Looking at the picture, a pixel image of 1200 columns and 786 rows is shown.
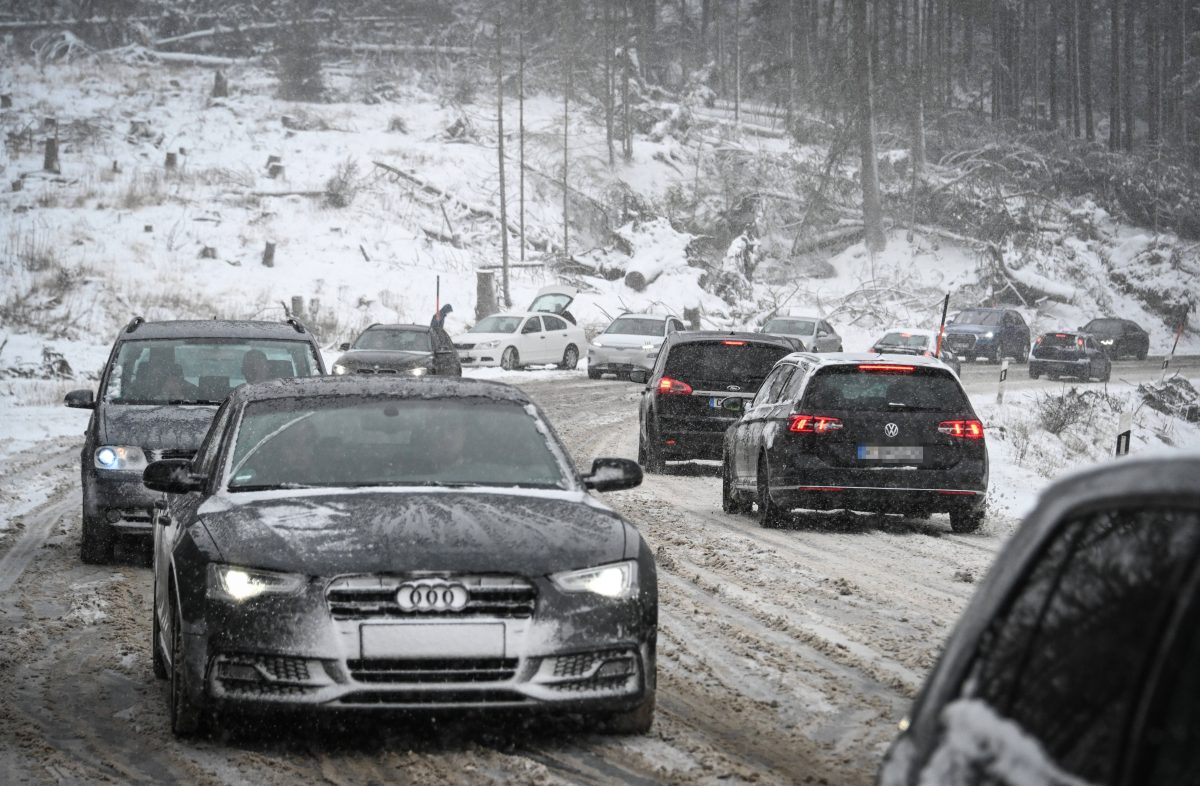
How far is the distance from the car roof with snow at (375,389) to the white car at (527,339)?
29.6m

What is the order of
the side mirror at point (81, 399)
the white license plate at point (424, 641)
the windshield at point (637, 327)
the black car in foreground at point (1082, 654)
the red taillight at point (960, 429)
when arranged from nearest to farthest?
the black car in foreground at point (1082, 654) < the white license plate at point (424, 641) < the side mirror at point (81, 399) < the red taillight at point (960, 429) < the windshield at point (637, 327)

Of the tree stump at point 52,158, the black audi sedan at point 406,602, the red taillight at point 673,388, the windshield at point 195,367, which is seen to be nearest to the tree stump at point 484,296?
the tree stump at point 52,158

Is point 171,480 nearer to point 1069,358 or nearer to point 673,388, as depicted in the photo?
point 673,388

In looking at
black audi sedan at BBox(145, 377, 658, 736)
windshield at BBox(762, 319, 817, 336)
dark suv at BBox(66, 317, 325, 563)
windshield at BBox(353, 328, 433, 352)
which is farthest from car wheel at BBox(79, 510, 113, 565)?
windshield at BBox(762, 319, 817, 336)

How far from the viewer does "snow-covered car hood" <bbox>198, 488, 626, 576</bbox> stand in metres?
5.87

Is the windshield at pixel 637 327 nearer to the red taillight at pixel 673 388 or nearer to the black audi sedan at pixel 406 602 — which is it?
the red taillight at pixel 673 388

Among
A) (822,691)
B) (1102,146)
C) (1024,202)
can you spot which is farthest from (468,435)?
(1102,146)

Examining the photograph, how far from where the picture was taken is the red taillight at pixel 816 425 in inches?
532

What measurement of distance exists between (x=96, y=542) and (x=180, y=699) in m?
5.33

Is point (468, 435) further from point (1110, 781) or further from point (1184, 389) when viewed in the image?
point (1184, 389)

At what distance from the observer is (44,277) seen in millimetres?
42656

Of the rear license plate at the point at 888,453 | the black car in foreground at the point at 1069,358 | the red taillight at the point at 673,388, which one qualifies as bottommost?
the black car in foreground at the point at 1069,358

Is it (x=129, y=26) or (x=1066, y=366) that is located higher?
(x=129, y=26)

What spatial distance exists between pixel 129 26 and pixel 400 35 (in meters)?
12.5
